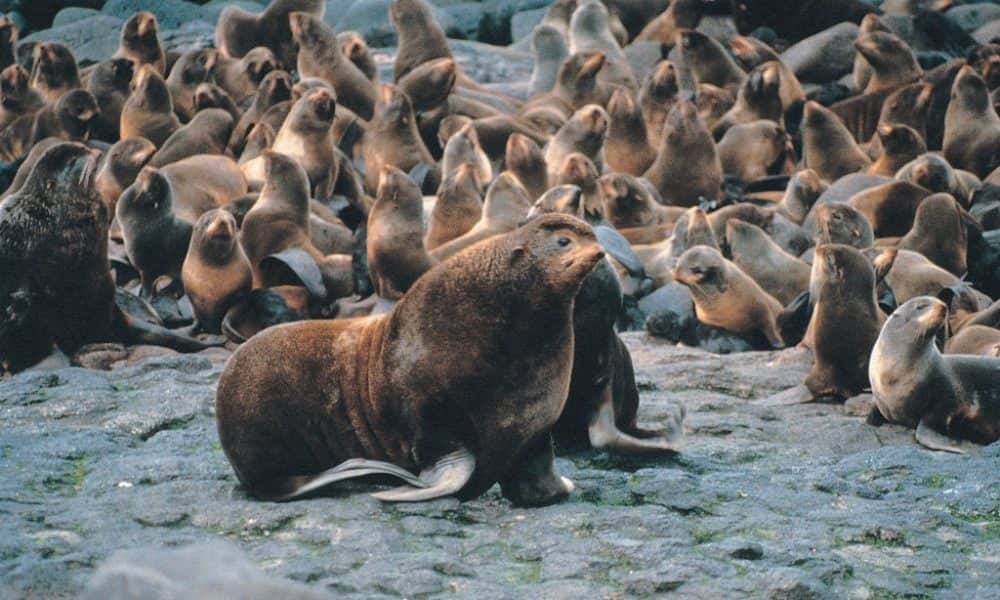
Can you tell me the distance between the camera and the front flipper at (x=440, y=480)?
16.7 ft

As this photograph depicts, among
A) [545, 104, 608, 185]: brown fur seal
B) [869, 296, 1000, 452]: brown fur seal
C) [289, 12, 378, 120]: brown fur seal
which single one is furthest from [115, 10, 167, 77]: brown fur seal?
[869, 296, 1000, 452]: brown fur seal

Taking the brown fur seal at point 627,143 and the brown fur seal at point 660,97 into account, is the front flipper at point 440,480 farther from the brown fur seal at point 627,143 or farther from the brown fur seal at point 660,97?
the brown fur seal at point 660,97

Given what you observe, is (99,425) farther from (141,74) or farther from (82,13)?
(82,13)

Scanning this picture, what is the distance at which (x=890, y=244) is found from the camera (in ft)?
42.1

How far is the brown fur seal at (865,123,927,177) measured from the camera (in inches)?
602

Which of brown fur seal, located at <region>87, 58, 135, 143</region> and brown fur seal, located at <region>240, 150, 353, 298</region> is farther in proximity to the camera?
brown fur seal, located at <region>87, 58, 135, 143</region>

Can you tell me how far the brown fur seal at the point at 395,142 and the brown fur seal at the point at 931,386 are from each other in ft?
26.1

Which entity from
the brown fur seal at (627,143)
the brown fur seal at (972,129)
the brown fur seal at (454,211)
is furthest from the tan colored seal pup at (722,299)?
the brown fur seal at (972,129)

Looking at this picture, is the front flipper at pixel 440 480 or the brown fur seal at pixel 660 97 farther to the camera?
the brown fur seal at pixel 660 97

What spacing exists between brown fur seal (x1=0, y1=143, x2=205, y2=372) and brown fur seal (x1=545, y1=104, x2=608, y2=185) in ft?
19.6

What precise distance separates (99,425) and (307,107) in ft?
24.9

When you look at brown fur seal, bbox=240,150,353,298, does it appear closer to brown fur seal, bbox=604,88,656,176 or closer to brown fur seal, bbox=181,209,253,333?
brown fur seal, bbox=181,209,253,333

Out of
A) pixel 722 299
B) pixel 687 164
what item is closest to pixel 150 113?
pixel 687 164

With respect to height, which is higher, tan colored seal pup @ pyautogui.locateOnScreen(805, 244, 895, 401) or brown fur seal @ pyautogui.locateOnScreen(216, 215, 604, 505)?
brown fur seal @ pyautogui.locateOnScreen(216, 215, 604, 505)
